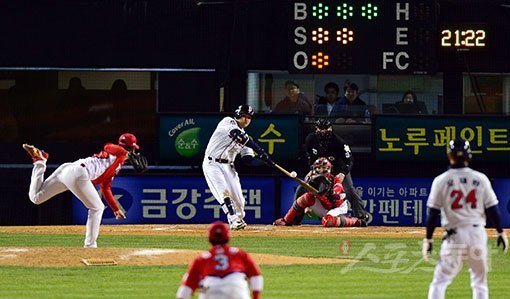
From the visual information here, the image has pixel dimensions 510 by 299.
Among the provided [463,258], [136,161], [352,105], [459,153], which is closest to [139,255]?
[136,161]

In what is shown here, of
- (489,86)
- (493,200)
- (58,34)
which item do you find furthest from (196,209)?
(493,200)

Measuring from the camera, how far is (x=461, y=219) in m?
11.3

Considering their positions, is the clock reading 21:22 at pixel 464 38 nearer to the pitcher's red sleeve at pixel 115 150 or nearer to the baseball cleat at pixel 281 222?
the baseball cleat at pixel 281 222

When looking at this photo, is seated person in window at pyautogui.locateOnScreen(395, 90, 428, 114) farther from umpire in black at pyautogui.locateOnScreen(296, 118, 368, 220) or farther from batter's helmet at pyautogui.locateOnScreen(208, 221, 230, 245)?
→ batter's helmet at pyautogui.locateOnScreen(208, 221, 230, 245)

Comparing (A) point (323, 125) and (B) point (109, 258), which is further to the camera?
(A) point (323, 125)

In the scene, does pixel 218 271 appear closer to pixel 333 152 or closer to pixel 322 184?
pixel 322 184

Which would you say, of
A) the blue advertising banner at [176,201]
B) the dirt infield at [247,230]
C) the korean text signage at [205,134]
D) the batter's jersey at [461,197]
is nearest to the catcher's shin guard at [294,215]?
the dirt infield at [247,230]

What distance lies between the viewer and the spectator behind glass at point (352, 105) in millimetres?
23906

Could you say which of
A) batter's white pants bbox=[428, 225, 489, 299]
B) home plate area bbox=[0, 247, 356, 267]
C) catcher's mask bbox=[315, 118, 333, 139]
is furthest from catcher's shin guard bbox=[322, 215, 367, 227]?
batter's white pants bbox=[428, 225, 489, 299]

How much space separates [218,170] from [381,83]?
14.7ft

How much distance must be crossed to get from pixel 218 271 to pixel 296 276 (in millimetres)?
6517

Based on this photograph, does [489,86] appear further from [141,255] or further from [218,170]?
[141,255]

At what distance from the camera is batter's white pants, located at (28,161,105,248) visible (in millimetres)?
17672

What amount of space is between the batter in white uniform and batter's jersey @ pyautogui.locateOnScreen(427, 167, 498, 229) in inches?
375
